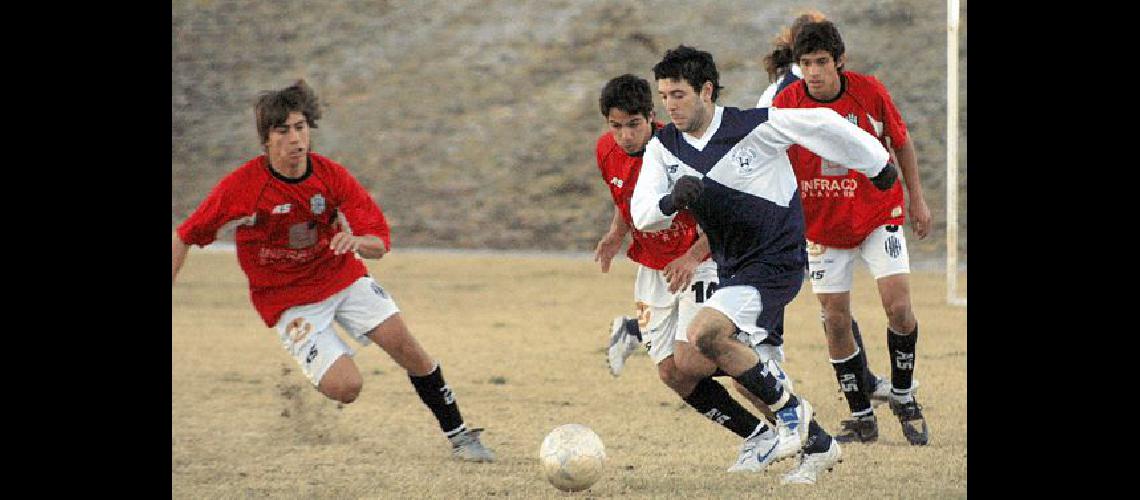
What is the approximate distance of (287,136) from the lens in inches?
275

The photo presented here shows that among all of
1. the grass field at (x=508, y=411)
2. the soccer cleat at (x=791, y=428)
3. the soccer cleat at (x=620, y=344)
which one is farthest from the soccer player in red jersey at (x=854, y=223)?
the soccer cleat at (x=791, y=428)

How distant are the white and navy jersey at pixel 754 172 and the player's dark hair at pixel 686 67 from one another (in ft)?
0.66

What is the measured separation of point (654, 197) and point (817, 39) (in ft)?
4.90

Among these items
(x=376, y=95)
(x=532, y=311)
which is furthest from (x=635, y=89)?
(x=376, y=95)

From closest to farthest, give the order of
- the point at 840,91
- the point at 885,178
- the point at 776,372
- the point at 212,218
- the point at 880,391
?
the point at 885,178 → the point at 776,372 → the point at 212,218 → the point at 840,91 → the point at 880,391

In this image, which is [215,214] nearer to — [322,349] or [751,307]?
[322,349]

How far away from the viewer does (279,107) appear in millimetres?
6930

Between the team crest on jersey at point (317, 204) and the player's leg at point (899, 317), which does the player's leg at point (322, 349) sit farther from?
the player's leg at point (899, 317)

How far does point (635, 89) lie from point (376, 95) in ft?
63.9

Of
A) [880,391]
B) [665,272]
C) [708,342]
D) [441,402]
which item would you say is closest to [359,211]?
[441,402]

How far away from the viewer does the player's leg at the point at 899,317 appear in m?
7.20

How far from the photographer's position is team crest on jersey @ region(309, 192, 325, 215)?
705cm

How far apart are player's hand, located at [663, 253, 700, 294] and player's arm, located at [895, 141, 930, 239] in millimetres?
1085

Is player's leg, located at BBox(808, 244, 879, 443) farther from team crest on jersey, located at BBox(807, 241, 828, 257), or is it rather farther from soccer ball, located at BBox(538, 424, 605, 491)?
soccer ball, located at BBox(538, 424, 605, 491)
